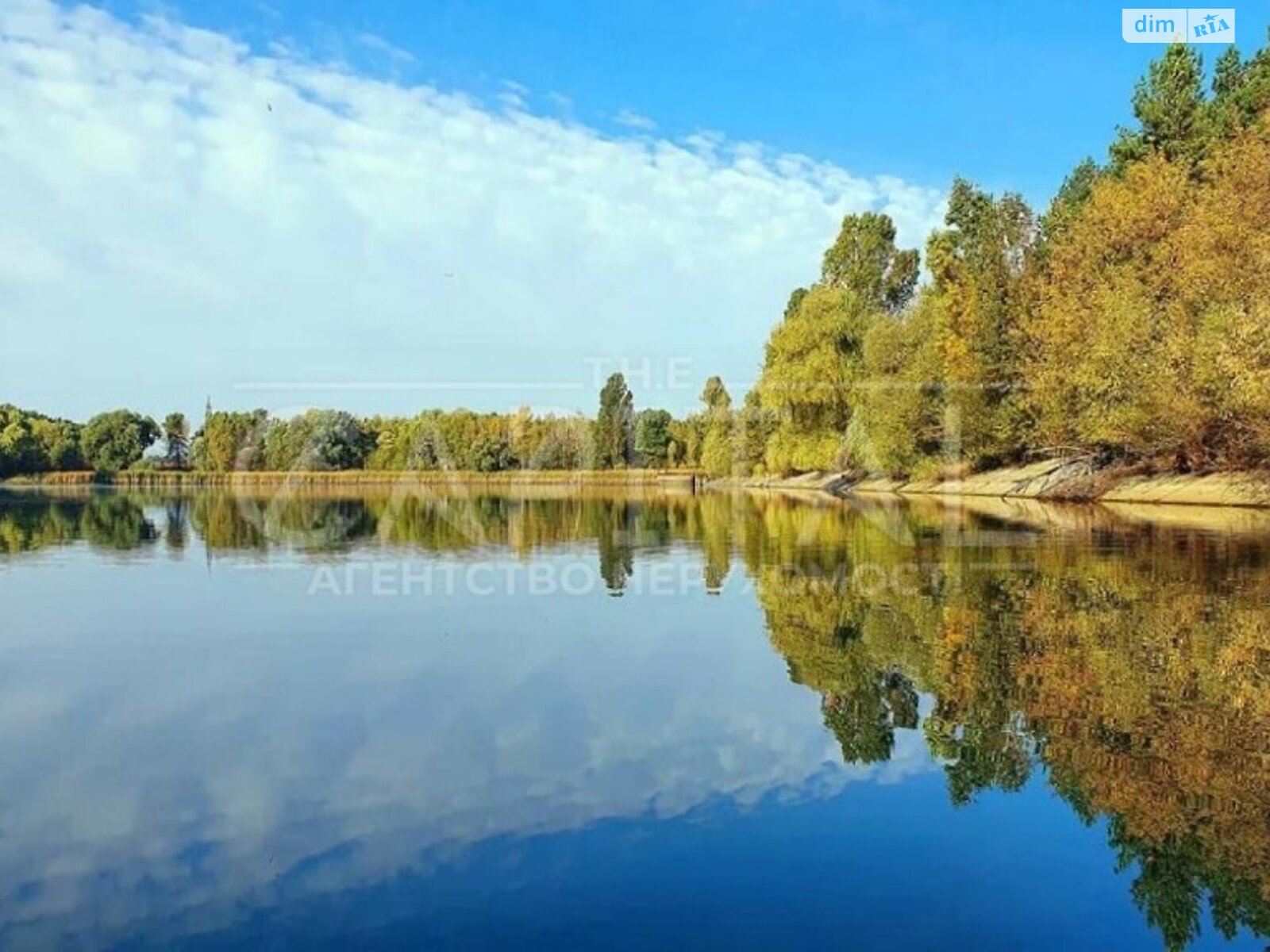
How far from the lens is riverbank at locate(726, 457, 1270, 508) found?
129 ft

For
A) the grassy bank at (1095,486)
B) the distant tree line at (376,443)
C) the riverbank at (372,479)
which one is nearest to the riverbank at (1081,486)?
the grassy bank at (1095,486)

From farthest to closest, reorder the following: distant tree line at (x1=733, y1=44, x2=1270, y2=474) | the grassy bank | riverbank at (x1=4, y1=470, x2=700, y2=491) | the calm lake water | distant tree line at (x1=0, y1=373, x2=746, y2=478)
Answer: distant tree line at (x1=0, y1=373, x2=746, y2=478) → riverbank at (x1=4, y1=470, x2=700, y2=491) → the grassy bank → distant tree line at (x1=733, y1=44, x2=1270, y2=474) → the calm lake water

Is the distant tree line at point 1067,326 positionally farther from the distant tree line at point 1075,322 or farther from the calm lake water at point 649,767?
the calm lake water at point 649,767

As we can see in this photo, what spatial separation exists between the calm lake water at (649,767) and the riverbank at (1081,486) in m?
22.9

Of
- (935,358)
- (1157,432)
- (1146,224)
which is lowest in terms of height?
(1157,432)

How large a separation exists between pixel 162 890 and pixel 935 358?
55.3m

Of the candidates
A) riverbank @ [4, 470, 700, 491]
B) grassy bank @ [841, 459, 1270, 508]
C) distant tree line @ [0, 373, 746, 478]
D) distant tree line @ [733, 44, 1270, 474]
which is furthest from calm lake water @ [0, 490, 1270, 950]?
distant tree line @ [0, 373, 746, 478]

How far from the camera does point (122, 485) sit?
126688 millimetres

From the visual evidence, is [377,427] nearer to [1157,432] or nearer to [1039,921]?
[1157,432]

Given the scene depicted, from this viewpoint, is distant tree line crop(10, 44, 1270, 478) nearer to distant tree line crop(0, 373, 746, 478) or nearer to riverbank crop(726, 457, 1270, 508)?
riverbank crop(726, 457, 1270, 508)

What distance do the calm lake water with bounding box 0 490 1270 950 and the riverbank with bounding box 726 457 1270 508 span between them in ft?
75.2

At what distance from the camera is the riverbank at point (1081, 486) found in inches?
1551

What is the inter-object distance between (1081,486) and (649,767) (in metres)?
45.7

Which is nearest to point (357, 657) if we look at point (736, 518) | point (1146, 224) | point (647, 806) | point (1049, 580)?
point (647, 806)
